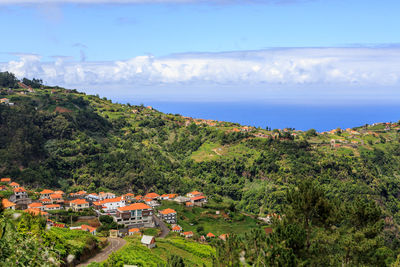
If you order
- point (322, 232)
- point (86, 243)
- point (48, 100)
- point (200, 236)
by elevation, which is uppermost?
point (48, 100)

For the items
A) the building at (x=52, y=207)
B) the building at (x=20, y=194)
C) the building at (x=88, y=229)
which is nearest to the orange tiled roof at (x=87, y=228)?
the building at (x=88, y=229)

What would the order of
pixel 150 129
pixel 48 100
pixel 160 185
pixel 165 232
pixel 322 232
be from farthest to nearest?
→ 1. pixel 150 129
2. pixel 48 100
3. pixel 160 185
4. pixel 165 232
5. pixel 322 232

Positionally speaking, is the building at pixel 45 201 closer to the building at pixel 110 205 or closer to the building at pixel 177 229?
the building at pixel 110 205

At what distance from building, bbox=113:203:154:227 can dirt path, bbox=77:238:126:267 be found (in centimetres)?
894

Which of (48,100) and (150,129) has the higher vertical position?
(48,100)

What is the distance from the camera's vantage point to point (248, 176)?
238ft

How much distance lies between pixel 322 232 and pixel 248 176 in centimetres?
5328

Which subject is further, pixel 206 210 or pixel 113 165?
pixel 113 165

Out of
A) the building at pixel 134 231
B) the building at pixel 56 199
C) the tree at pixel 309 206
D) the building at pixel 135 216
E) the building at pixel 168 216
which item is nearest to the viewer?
the tree at pixel 309 206

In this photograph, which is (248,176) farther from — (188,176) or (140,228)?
(140,228)

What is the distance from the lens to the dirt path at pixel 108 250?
80.1ft

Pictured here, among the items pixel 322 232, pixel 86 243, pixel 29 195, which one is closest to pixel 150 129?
pixel 29 195

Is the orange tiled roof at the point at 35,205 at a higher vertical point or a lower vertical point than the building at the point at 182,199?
higher

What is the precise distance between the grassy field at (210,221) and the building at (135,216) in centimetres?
467
